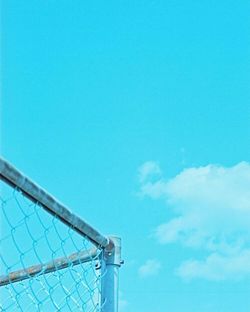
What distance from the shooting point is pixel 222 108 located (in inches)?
118

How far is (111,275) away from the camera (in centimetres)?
149

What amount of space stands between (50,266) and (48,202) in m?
0.20

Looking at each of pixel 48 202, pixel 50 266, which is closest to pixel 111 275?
pixel 50 266

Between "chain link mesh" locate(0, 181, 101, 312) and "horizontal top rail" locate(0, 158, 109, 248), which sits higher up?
"horizontal top rail" locate(0, 158, 109, 248)

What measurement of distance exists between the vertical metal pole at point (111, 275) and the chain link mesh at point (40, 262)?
0.05ft

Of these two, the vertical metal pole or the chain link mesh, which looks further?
the vertical metal pole

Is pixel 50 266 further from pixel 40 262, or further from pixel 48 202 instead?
pixel 48 202

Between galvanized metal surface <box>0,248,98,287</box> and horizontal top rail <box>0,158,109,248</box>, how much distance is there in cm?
3

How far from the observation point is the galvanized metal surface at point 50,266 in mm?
1370

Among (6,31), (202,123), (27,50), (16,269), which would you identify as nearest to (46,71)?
(27,50)

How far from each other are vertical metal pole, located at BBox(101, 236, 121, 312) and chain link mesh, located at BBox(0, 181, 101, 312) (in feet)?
0.05

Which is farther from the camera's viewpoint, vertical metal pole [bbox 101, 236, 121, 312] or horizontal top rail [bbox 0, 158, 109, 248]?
vertical metal pole [bbox 101, 236, 121, 312]

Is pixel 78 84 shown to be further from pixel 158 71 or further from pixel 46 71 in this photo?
pixel 158 71

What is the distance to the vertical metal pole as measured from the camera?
57.5 inches
